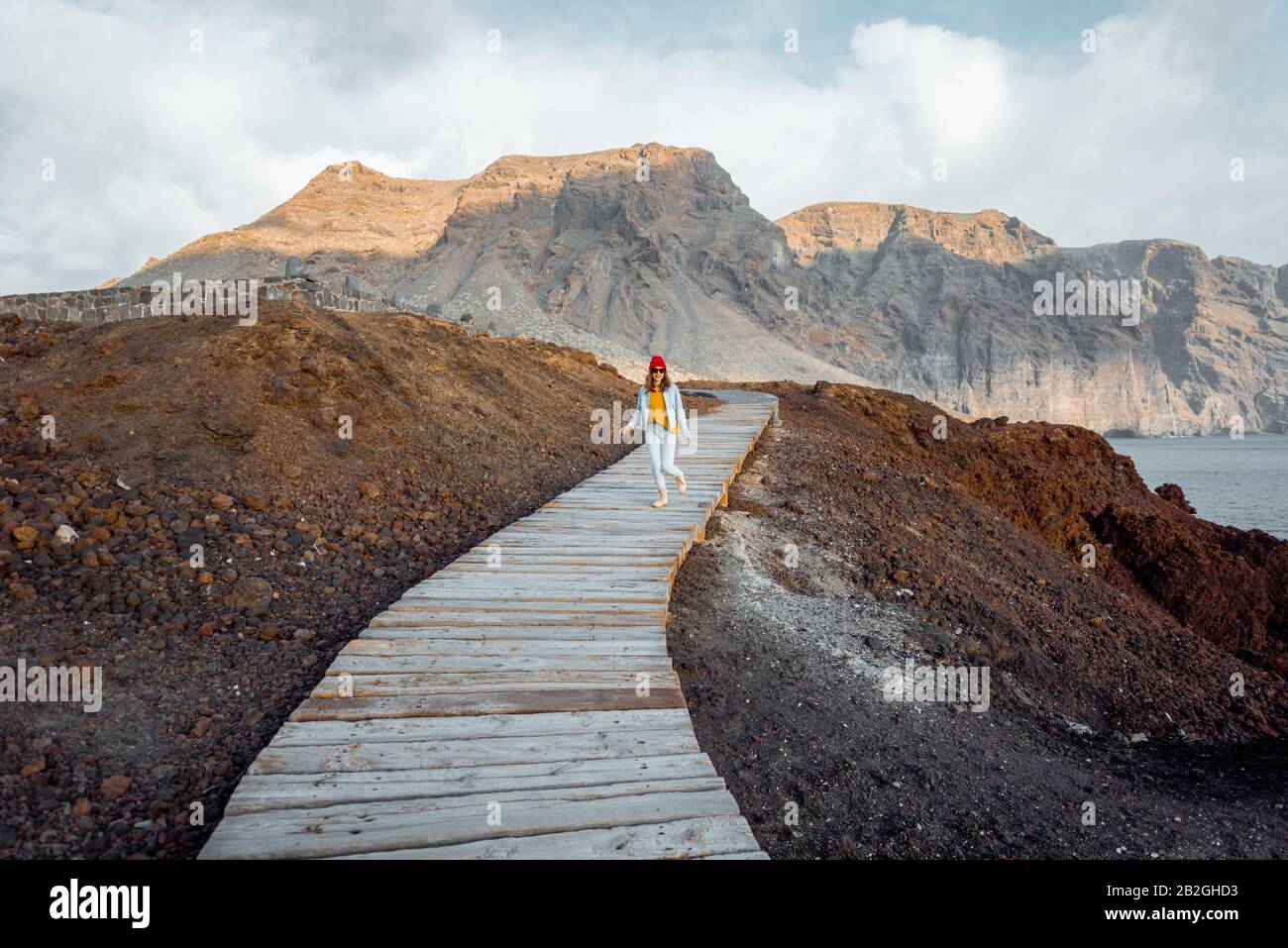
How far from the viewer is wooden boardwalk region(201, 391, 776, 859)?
2.96 metres

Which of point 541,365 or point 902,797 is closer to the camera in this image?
point 902,797

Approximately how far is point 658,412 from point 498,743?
5507mm

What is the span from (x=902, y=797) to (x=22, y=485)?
7330 millimetres

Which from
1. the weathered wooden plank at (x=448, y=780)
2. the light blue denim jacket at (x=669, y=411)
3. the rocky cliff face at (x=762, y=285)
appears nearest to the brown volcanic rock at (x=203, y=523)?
the weathered wooden plank at (x=448, y=780)

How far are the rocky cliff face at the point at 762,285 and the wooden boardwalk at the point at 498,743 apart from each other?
155 feet

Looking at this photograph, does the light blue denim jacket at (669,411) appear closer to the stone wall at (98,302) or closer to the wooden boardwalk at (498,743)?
the wooden boardwalk at (498,743)

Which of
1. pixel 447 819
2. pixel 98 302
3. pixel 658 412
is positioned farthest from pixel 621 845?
pixel 98 302

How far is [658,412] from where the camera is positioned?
8711 mm

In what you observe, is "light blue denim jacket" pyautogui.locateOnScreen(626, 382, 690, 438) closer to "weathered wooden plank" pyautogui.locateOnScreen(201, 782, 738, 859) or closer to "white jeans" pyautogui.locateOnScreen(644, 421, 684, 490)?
"white jeans" pyautogui.locateOnScreen(644, 421, 684, 490)

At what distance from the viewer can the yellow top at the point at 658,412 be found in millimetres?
8680

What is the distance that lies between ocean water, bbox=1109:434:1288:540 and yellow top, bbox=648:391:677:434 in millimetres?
33219
